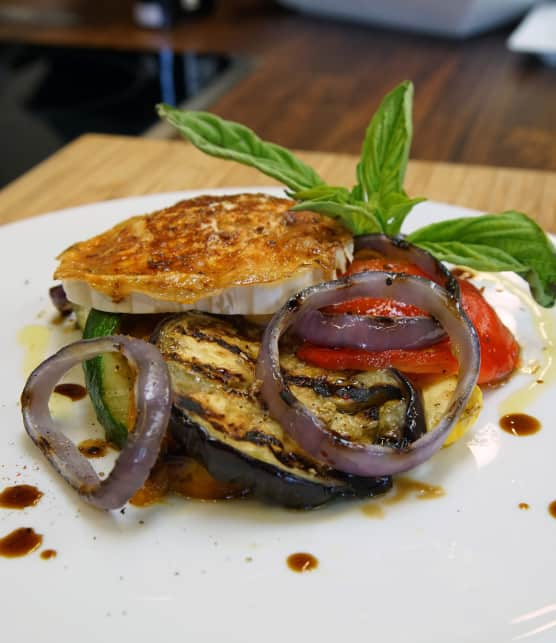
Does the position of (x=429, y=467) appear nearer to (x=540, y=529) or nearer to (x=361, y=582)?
(x=540, y=529)

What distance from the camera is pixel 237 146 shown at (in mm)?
2488

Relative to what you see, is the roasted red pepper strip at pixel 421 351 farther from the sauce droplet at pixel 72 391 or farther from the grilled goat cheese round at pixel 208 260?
the sauce droplet at pixel 72 391

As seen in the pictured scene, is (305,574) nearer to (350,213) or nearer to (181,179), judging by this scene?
(350,213)

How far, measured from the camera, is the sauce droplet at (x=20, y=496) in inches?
69.4

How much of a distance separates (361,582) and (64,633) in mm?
613

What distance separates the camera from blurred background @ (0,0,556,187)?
16.5 feet

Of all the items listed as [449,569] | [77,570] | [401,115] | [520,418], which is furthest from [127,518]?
[401,115]

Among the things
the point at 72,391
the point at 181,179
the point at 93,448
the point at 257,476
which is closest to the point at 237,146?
the point at 72,391

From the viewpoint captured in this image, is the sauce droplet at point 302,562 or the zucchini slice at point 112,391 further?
the zucchini slice at point 112,391

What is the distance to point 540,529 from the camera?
1.69 m

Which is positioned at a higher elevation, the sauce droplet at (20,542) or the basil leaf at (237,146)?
the basil leaf at (237,146)

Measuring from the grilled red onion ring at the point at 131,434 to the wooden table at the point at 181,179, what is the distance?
1751 mm

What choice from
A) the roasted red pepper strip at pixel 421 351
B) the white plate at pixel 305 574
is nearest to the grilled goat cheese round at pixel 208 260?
the roasted red pepper strip at pixel 421 351

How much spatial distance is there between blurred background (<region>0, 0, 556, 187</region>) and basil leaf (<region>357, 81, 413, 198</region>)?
7.01ft
